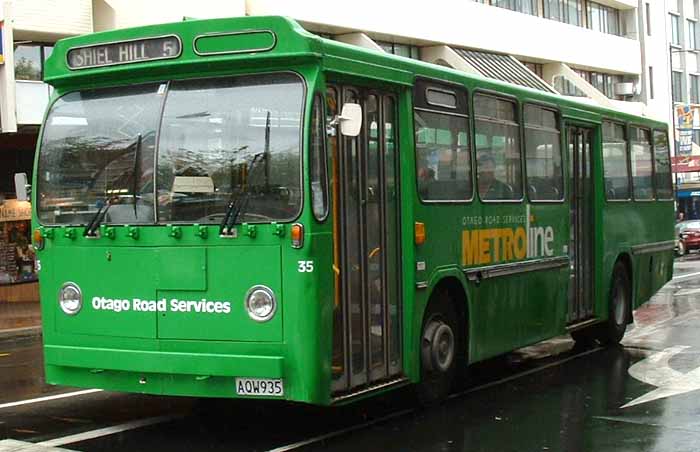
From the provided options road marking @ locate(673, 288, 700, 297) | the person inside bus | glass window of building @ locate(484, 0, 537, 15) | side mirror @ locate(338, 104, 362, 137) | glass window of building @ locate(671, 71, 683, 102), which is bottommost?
road marking @ locate(673, 288, 700, 297)

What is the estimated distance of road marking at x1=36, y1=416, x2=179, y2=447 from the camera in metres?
8.40

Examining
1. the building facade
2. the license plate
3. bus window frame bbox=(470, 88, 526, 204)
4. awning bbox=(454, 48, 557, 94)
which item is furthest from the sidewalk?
awning bbox=(454, 48, 557, 94)

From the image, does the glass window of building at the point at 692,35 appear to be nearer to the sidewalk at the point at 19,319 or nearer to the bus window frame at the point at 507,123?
the sidewalk at the point at 19,319

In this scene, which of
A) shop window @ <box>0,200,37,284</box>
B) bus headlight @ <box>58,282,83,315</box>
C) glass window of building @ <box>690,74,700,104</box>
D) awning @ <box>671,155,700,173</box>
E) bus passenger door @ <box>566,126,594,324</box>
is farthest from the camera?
glass window of building @ <box>690,74,700,104</box>

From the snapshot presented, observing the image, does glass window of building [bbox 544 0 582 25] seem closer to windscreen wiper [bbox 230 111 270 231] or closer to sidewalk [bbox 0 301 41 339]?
Answer: sidewalk [bbox 0 301 41 339]

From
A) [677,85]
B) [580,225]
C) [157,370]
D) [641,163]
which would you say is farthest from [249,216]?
[677,85]

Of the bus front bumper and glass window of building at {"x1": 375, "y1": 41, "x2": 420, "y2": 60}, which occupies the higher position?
glass window of building at {"x1": 375, "y1": 41, "x2": 420, "y2": 60}

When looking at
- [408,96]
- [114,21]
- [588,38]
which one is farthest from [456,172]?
[588,38]

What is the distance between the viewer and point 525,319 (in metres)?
11.8

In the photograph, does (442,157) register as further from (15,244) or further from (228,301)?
(15,244)

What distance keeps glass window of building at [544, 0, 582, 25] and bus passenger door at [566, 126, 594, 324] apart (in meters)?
36.6

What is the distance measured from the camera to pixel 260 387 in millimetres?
7973

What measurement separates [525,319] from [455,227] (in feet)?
6.65

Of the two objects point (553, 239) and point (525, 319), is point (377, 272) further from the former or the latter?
point (553, 239)
